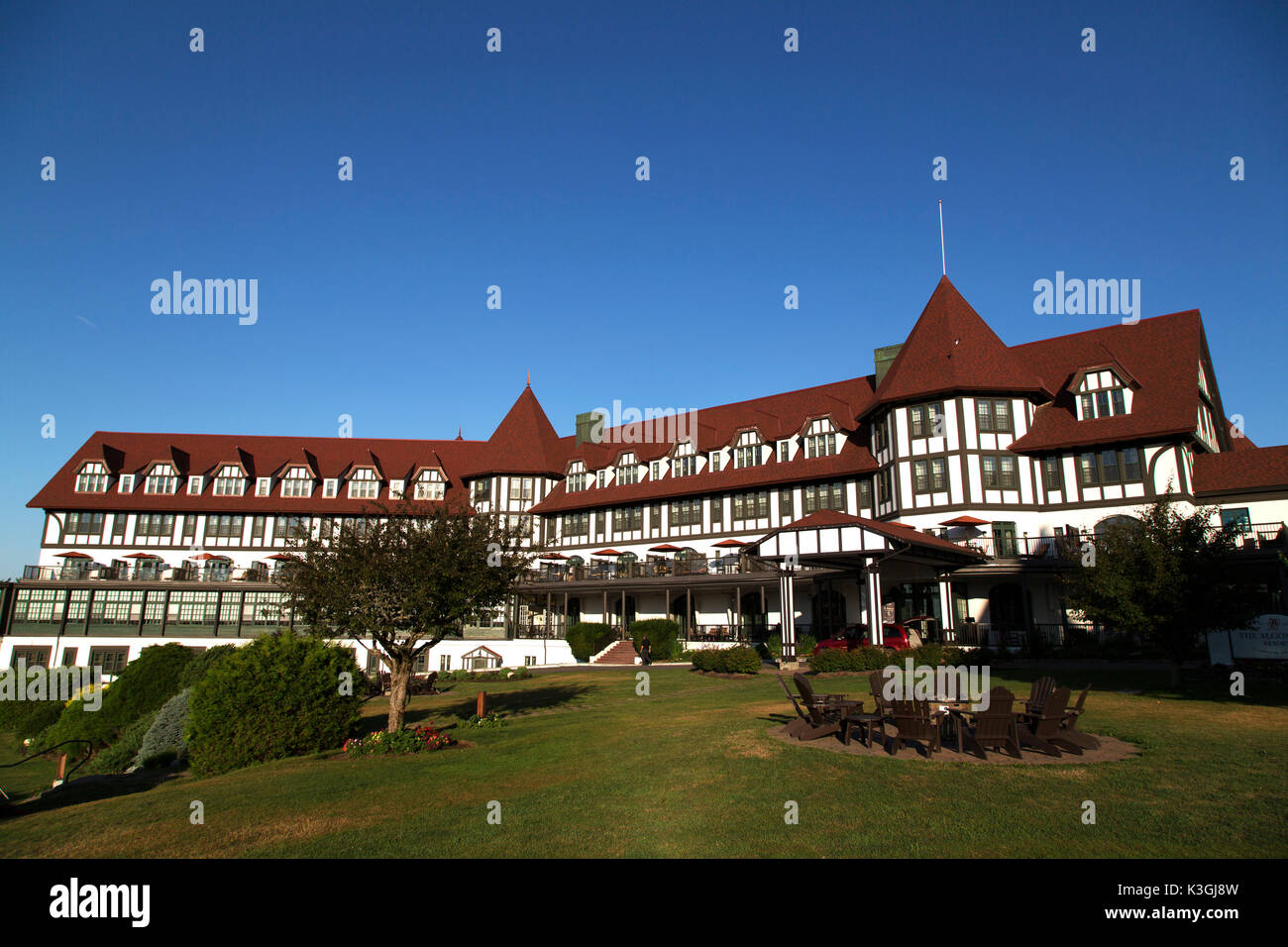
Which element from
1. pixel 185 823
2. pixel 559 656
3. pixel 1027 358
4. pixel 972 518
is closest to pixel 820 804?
pixel 185 823

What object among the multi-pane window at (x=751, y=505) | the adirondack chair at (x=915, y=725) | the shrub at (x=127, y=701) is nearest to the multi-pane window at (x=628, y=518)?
the multi-pane window at (x=751, y=505)

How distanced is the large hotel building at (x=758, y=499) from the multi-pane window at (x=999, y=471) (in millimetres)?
149

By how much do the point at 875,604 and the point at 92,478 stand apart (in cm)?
5074

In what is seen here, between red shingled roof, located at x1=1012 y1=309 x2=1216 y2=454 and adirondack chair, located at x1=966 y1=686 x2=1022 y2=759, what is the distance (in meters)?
25.9

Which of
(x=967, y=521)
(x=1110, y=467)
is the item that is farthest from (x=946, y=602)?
(x=1110, y=467)

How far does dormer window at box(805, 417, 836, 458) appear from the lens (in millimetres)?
40781

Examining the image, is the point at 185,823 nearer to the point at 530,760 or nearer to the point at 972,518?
the point at 530,760

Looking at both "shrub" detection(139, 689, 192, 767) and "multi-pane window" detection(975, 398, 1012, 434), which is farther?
"multi-pane window" detection(975, 398, 1012, 434)

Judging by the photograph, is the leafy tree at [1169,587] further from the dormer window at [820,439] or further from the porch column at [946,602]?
the dormer window at [820,439]

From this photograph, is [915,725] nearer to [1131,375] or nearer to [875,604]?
[875,604]

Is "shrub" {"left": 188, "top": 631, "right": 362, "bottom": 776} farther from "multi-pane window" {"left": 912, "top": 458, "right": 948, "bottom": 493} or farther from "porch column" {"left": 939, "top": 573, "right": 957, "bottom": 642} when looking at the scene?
"multi-pane window" {"left": 912, "top": 458, "right": 948, "bottom": 493}

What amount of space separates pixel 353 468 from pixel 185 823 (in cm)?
4678

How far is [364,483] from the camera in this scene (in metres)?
53.6

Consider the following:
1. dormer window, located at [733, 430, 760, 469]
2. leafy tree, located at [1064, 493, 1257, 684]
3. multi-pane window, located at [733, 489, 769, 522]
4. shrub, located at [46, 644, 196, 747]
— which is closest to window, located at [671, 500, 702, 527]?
multi-pane window, located at [733, 489, 769, 522]
